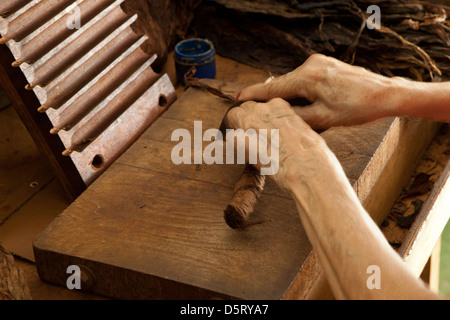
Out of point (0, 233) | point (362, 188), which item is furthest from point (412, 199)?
point (0, 233)

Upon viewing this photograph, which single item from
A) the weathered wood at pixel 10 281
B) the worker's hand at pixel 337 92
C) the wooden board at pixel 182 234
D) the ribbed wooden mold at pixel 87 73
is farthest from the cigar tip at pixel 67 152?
the worker's hand at pixel 337 92

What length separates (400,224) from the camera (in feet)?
5.86

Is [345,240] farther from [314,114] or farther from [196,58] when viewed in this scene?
[196,58]

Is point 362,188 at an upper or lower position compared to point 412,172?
upper

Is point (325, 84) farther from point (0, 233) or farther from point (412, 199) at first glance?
point (0, 233)

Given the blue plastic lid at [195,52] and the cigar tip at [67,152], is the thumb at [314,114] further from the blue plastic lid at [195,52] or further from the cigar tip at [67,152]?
the blue plastic lid at [195,52]

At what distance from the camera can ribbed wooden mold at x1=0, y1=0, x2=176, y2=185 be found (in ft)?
4.81

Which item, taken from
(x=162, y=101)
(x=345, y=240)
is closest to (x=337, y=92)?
(x=345, y=240)

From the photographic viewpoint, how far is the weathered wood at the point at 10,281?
45.2 inches

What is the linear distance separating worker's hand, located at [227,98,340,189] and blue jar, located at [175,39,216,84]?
0.65 metres

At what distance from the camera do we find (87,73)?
1.63 meters

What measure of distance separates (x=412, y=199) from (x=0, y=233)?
130 cm

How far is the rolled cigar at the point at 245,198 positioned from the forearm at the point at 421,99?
1.28 feet

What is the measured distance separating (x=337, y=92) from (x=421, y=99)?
217mm
